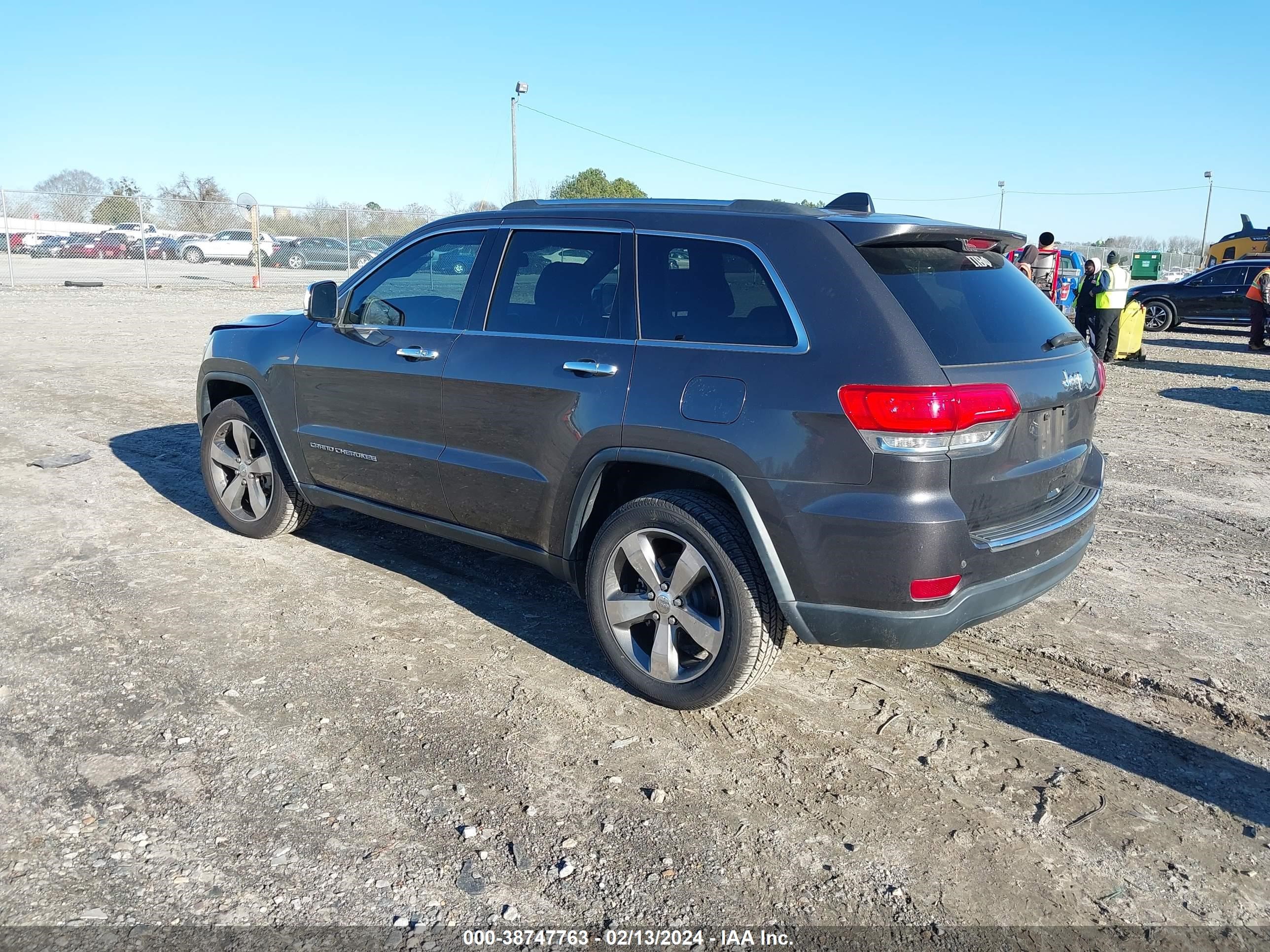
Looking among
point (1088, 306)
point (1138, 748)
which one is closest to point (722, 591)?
point (1138, 748)

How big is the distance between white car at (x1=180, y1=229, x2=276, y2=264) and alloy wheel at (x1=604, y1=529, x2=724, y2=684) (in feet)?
122

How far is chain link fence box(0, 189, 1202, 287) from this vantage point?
1111 inches

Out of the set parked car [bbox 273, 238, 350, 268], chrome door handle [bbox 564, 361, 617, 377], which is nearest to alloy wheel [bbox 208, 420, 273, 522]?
chrome door handle [bbox 564, 361, 617, 377]

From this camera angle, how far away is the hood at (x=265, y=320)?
5.40 metres

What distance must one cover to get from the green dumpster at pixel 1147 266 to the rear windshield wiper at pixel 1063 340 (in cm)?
4161

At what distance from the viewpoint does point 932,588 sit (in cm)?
317

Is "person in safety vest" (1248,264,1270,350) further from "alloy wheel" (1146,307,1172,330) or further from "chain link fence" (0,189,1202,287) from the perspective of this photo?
"chain link fence" (0,189,1202,287)

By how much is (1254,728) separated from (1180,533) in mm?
2643

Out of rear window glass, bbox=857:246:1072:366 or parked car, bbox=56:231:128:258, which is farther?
parked car, bbox=56:231:128:258

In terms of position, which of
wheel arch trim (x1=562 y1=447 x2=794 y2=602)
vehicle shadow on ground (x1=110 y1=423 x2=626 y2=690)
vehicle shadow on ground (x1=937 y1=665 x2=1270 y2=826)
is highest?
wheel arch trim (x1=562 y1=447 x2=794 y2=602)

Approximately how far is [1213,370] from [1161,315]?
23.7 feet

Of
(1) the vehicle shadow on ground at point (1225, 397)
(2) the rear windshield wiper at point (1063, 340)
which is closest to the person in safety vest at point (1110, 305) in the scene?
(1) the vehicle shadow on ground at point (1225, 397)

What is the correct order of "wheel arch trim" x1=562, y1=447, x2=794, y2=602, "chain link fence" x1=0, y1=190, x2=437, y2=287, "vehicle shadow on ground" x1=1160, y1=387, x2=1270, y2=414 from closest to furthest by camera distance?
"wheel arch trim" x1=562, y1=447, x2=794, y2=602 → "vehicle shadow on ground" x1=1160, y1=387, x2=1270, y2=414 → "chain link fence" x1=0, y1=190, x2=437, y2=287

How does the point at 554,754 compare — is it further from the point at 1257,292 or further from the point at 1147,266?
the point at 1147,266
